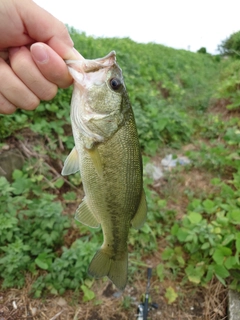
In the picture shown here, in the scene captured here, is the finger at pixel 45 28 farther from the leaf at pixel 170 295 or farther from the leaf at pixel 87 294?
the leaf at pixel 170 295

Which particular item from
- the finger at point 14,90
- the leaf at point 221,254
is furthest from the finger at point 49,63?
the leaf at point 221,254

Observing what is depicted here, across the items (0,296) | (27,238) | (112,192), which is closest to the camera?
(112,192)

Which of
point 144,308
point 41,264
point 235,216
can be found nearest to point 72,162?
point 41,264

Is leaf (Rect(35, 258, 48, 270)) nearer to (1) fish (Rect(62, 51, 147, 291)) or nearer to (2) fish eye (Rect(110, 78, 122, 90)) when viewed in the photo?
(1) fish (Rect(62, 51, 147, 291))

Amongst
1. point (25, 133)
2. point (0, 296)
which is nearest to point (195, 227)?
point (0, 296)

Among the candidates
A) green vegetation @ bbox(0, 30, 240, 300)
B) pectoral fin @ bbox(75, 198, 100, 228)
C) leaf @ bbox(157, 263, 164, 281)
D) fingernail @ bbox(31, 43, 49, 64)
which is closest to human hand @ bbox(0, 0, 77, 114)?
fingernail @ bbox(31, 43, 49, 64)

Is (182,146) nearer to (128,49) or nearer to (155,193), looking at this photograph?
(155,193)

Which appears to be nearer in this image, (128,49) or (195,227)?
(195,227)

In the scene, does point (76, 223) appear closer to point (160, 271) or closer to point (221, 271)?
point (160, 271)
